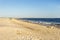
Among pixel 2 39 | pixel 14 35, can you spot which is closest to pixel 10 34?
pixel 14 35

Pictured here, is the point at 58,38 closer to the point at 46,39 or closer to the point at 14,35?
the point at 46,39

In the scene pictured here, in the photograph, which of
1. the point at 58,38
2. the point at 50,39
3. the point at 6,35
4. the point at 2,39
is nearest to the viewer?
the point at 2,39

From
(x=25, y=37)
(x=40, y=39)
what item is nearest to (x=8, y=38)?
(x=25, y=37)

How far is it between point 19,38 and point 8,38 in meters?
0.75

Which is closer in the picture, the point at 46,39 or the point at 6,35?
the point at 6,35

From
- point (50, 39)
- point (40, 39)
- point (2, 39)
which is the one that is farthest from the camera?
point (50, 39)

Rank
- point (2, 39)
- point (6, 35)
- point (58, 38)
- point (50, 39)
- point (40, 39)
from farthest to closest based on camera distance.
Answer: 1. point (58, 38)
2. point (50, 39)
3. point (40, 39)
4. point (6, 35)
5. point (2, 39)

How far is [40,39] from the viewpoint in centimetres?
1667

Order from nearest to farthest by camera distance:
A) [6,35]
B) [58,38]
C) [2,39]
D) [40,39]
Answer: [2,39]
[6,35]
[40,39]
[58,38]

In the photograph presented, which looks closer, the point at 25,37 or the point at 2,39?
the point at 2,39

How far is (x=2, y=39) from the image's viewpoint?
14.5 metres

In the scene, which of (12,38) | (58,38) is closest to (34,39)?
(12,38)

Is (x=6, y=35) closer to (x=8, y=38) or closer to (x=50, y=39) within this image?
(x=8, y=38)

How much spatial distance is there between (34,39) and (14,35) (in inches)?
57.8
